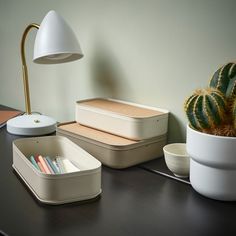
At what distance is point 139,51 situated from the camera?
115cm

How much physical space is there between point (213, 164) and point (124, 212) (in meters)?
0.21

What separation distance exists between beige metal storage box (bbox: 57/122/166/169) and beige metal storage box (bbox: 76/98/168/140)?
0.02 meters

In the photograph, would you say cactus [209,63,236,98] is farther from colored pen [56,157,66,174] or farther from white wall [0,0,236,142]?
colored pen [56,157,66,174]

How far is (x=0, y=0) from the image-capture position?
1812mm

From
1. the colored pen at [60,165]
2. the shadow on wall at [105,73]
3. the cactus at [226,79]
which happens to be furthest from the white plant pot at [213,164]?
the shadow on wall at [105,73]

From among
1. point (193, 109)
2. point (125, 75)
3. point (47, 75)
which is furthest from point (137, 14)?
point (47, 75)

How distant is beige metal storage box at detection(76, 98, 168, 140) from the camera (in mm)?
1006

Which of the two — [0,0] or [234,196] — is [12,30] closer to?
[0,0]

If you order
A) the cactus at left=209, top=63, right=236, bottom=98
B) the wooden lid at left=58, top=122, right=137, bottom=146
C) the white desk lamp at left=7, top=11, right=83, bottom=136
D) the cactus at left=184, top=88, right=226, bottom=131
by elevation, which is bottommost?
the wooden lid at left=58, top=122, right=137, bottom=146

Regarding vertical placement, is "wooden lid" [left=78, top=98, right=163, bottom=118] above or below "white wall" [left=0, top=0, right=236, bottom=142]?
below

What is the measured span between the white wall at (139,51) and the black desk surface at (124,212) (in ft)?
0.98

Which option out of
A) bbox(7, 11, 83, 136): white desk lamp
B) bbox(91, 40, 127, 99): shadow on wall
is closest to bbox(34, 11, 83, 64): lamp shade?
bbox(7, 11, 83, 136): white desk lamp

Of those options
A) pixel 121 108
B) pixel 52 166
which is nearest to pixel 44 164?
pixel 52 166

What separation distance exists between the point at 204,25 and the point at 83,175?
0.52m
